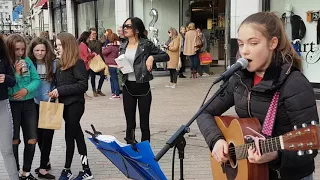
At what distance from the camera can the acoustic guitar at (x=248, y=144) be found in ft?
6.17

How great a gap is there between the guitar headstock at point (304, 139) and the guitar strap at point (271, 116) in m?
0.18

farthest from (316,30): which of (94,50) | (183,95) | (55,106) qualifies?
(55,106)

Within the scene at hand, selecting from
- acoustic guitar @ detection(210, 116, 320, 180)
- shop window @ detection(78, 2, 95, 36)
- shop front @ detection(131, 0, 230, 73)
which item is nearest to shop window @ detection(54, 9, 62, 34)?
shop window @ detection(78, 2, 95, 36)

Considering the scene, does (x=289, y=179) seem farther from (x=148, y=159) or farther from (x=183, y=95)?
(x=183, y=95)

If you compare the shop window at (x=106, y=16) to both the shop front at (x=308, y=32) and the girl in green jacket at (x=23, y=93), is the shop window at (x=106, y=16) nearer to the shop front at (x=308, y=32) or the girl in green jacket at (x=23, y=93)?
the shop front at (x=308, y=32)

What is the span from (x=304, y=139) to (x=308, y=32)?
8095mm

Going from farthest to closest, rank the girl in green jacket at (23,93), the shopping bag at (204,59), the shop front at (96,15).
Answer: the shop front at (96,15), the shopping bag at (204,59), the girl in green jacket at (23,93)

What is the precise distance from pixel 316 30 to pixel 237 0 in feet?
7.57

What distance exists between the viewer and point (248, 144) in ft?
6.91

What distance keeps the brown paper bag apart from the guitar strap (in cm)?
276

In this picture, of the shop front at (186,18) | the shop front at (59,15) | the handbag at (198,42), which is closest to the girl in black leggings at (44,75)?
the shop front at (186,18)

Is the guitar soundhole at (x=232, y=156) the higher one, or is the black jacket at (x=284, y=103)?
the black jacket at (x=284, y=103)

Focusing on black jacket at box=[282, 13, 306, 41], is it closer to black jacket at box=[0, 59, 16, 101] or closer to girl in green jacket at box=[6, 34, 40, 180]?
girl in green jacket at box=[6, 34, 40, 180]

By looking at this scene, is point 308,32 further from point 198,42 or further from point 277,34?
point 277,34
